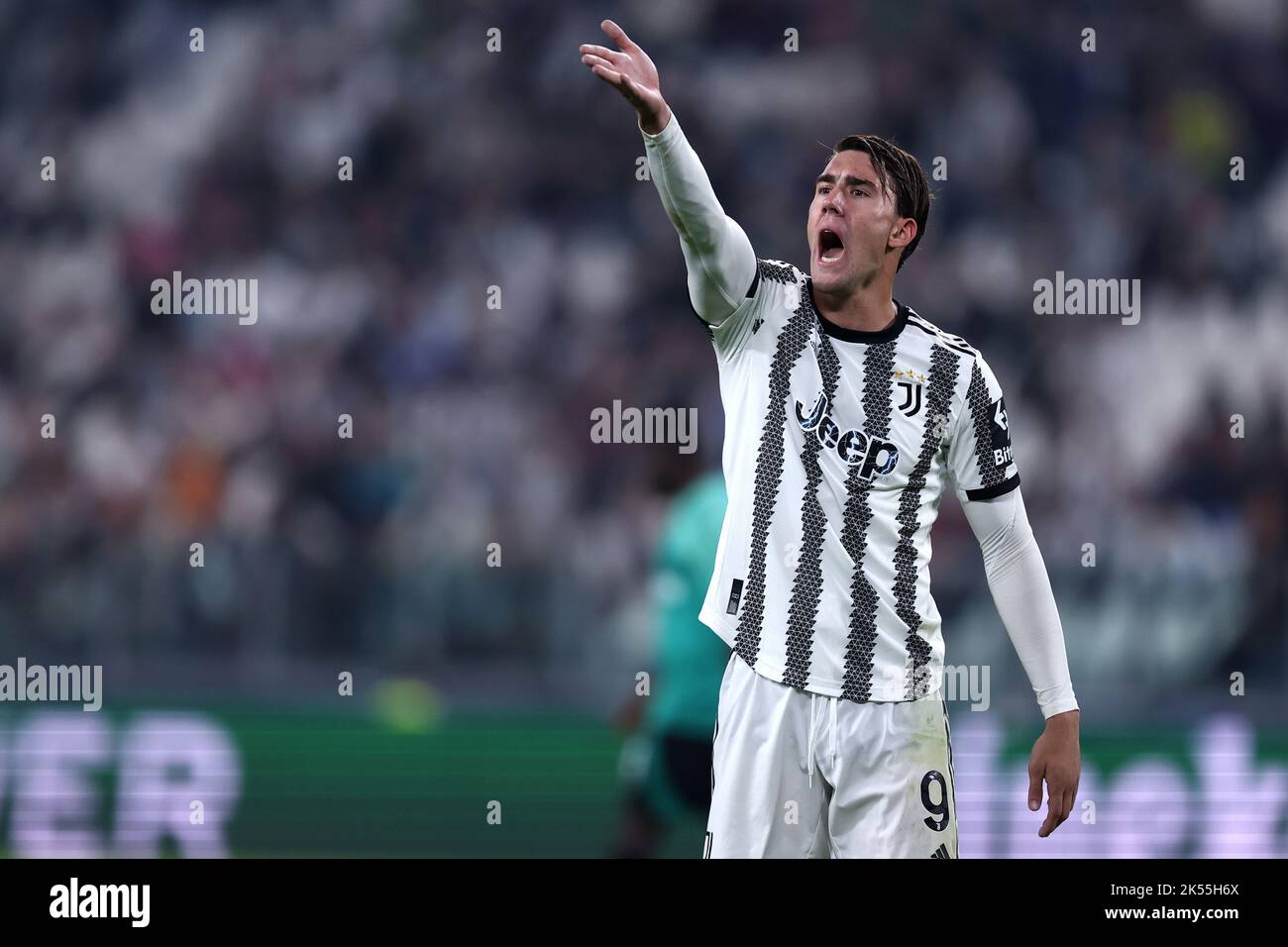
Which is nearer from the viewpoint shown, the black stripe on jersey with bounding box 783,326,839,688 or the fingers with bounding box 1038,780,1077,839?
the black stripe on jersey with bounding box 783,326,839,688

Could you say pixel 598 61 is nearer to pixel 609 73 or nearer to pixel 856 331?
pixel 609 73

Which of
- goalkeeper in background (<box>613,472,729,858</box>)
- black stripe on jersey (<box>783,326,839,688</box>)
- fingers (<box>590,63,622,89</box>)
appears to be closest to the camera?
fingers (<box>590,63,622,89</box>)

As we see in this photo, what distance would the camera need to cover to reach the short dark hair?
143 inches

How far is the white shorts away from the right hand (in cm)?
119

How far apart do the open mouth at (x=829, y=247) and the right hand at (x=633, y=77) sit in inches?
19.1

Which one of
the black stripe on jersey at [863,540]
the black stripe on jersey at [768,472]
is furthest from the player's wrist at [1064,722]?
the black stripe on jersey at [768,472]

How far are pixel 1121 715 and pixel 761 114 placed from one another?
15.4 ft

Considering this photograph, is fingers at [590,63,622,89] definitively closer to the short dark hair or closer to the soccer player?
the soccer player

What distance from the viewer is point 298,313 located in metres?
9.09

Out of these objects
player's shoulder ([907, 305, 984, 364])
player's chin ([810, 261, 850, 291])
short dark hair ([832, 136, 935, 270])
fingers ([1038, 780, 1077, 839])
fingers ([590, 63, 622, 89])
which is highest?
fingers ([590, 63, 622, 89])

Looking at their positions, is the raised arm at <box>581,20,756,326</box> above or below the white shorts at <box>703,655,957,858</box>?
above

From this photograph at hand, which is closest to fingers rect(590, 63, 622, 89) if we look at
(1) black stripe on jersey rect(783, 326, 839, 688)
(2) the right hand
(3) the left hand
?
(2) the right hand

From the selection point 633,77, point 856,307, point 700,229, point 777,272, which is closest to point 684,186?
point 700,229
